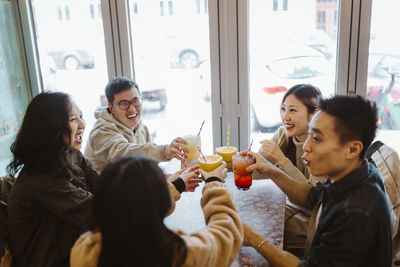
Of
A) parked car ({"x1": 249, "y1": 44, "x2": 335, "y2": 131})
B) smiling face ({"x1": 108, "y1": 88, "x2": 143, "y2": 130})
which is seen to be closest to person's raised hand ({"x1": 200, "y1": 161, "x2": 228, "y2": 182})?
smiling face ({"x1": 108, "y1": 88, "x2": 143, "y2": 130})

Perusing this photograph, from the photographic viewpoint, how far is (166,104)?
3.04m

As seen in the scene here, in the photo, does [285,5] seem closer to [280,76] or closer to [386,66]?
[280,76]

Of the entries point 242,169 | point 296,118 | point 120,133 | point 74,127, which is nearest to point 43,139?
point 74,127

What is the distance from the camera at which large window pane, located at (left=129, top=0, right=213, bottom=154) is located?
279 cm

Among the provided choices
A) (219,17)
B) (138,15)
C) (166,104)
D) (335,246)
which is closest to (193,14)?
(219,17)

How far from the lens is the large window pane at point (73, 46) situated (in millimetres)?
2906

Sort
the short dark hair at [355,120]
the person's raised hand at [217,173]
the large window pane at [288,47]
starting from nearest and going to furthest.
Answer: the short dark hair at [355,120] < the person's raised hand at [217,173] < the large window pane at [288,47]

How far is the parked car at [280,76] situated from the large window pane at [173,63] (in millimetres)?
400

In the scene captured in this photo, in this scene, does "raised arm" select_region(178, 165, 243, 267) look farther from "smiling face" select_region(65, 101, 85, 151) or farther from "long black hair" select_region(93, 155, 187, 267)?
"smiling face" select_region(65, 101, 85, 151)

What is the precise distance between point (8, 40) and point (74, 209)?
2129 mm

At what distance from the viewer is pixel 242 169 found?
1696mm

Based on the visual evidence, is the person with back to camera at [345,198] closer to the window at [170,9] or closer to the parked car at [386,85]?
the parked car at [386,85]

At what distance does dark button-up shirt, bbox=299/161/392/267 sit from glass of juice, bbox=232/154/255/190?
21.5 inches

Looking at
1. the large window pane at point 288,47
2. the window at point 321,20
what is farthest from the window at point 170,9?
the window at point 321,20
